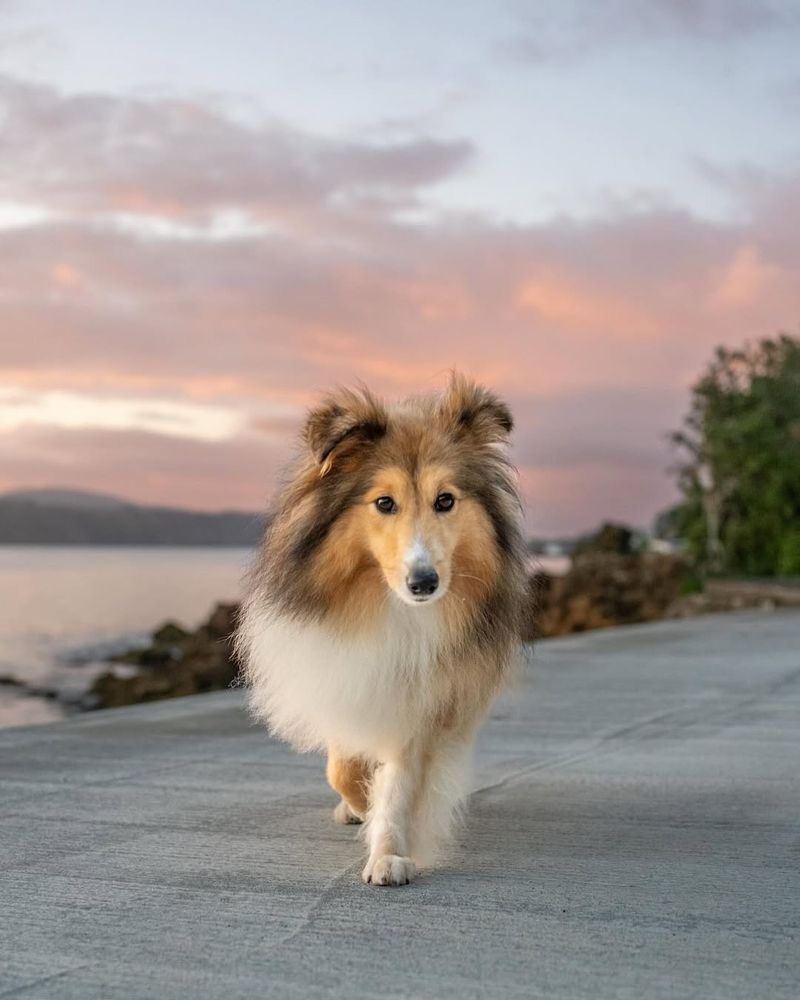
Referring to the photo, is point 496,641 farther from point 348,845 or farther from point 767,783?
point 767,783

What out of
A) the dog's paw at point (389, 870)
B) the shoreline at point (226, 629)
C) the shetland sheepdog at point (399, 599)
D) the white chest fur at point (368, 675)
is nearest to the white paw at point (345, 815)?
the shetland sheepdog at point (399, 599)

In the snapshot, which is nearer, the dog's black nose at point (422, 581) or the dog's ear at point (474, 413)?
the dog's black nose at point (422, 581)

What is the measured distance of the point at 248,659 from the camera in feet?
16.5

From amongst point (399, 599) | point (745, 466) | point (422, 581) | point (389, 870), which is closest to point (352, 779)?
point (389, 870)

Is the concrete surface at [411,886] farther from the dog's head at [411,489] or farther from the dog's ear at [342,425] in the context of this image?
the dog's ear at [342,425]

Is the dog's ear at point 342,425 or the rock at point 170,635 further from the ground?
the dog's ear at point 342,425

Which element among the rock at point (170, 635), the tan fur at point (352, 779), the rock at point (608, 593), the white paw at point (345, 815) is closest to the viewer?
the tan fur at point (352, 779)

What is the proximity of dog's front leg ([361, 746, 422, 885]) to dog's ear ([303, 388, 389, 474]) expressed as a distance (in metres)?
1.12

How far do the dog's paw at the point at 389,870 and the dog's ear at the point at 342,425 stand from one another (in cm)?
137

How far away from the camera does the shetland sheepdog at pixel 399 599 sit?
14.2 ft

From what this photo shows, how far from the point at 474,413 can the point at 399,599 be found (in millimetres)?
762

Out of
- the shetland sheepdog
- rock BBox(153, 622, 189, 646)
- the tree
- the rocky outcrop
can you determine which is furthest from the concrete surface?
the tree

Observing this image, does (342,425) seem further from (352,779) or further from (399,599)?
(352,779)

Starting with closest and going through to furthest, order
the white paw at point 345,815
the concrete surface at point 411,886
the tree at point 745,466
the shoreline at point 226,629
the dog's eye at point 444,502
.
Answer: the concrete surface at point 411,886, the dog's eye at point 444,502, the white paw at point 345,815, the shoreline at point 226,629, the tree at point 745,466
